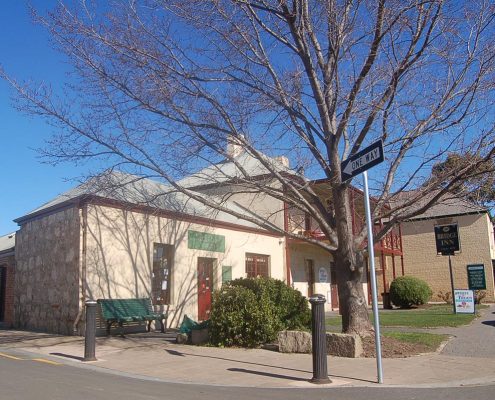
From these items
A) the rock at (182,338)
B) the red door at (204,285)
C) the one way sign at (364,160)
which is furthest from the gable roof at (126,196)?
the one way sign at (364,160)

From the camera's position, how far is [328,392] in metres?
7.31

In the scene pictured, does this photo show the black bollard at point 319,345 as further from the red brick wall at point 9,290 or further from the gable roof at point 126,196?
the red brick wall at point 9,290

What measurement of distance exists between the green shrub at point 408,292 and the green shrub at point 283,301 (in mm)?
14451

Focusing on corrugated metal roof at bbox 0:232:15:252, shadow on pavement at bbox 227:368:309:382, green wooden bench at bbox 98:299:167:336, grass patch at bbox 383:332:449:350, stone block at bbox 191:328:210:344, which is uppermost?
corrugated metal roof at bbox 0:232:15:252

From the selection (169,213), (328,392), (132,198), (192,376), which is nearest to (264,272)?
(169,213)

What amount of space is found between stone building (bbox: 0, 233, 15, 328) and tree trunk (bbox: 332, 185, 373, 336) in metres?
12.6

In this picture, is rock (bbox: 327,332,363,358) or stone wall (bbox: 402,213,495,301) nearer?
rock (bbox: 327,332,363,358)

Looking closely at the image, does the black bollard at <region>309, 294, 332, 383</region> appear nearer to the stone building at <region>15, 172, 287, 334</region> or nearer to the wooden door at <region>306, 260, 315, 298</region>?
the stone building at <region>15, 172, 287, 334</region>

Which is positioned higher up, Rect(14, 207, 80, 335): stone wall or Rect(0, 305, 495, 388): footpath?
Rect(14, 207, 80, 335): stone wall

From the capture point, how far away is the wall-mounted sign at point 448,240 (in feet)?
69.0

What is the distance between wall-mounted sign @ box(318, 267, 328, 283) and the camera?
26062 mm

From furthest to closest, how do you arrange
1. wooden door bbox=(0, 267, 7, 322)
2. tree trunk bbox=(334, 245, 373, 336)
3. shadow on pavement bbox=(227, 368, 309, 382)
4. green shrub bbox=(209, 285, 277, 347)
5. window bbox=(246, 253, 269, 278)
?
window bbox=(246, 253, 269, 278) → wooden door bbox=(0, 267, 7, 322) → green shrub bbox=(209, 285, 277, 347) → tree trunk bbox=(334, 245, 373, 336) → shadow on pavement bbox=(227, 368, 309, 382)

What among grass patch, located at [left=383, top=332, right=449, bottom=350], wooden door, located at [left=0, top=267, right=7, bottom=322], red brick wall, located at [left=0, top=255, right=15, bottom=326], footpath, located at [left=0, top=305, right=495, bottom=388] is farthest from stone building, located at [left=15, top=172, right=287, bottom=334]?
grass patch, located at [left=383, top=332, right=449, bottom=350]

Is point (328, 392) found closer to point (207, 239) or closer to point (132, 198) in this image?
point (132, 198)
